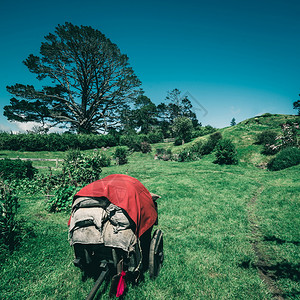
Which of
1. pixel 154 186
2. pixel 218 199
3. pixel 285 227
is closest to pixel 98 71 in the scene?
pixel 154 186

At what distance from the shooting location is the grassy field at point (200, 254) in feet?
10.8

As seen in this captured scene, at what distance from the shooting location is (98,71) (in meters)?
41.4

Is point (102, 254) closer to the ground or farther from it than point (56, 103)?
closer to the ground

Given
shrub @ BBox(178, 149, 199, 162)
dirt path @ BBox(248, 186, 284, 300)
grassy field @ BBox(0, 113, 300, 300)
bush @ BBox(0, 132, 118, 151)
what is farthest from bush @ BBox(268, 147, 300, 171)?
bush @ BBox(0, 132, 118, 151)

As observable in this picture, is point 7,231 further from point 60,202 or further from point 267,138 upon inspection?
point 267,138

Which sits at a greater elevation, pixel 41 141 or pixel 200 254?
pixel 41 141

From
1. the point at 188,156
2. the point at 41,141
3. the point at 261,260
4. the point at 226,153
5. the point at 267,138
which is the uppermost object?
the point at 41,141

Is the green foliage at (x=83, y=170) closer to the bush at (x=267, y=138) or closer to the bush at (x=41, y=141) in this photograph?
the bush at (x=41, y=141)

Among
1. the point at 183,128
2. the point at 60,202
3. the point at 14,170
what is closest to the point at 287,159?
the point at 60,202

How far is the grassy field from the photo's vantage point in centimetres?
329

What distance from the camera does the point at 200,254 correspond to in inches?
176

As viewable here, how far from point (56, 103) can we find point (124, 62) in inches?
778

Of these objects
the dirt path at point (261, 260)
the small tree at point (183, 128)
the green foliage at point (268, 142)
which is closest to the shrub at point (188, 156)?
the green foliage at point (268, 142)

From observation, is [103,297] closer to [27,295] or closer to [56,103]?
[27,295]
